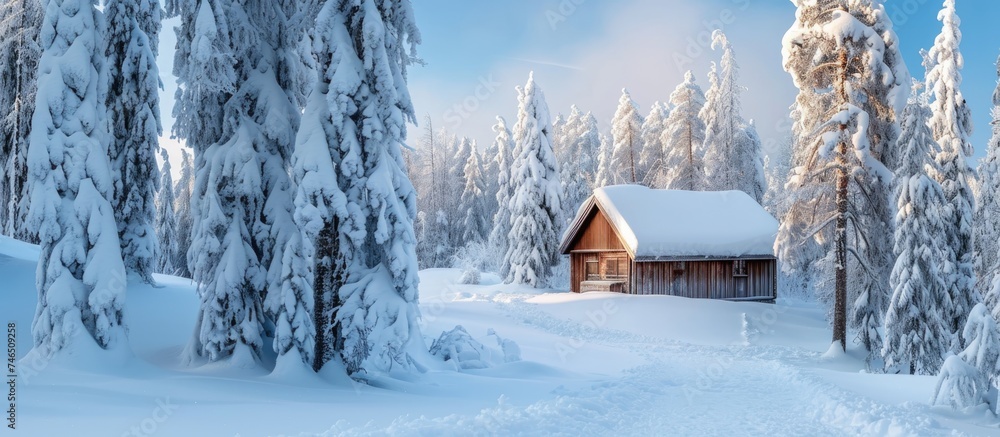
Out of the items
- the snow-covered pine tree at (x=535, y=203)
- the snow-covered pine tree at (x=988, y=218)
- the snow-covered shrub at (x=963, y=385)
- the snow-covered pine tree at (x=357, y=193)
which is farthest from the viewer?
the snow-covered pine tree at (x=535, y=203)

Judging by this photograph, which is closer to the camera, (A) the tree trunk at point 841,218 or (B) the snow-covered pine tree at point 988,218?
(A) the tree trunk at point 841,218

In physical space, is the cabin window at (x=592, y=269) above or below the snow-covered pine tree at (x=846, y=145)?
below

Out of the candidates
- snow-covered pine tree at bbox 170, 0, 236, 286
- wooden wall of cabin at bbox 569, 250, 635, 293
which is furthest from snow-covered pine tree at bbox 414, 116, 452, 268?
snow-covered pine tree at bbox 170, 0, 236, 286

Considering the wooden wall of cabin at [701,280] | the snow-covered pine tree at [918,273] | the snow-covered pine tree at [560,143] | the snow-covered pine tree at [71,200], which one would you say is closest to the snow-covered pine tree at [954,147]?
the snow-covered pine tree at [918,273]

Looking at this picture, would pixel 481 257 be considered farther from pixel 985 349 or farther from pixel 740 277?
pixel 985 349

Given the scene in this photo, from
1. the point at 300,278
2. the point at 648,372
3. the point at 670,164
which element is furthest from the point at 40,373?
the point at 670,164

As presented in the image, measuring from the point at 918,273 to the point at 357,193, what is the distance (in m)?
15.1

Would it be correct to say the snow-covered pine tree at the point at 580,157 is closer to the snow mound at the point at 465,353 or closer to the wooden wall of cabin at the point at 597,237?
the wooden wall of cabin at the point at 597,237


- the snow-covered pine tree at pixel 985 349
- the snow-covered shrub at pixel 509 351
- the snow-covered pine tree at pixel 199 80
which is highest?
the snow-covered pine tree at pixel 199 80

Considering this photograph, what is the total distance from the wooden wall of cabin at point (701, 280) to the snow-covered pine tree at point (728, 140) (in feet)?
37.9

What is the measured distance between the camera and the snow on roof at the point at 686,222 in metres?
27.4

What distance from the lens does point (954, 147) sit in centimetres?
2022

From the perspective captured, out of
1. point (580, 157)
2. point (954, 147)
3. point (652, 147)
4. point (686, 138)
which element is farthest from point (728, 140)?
point (954, 147)

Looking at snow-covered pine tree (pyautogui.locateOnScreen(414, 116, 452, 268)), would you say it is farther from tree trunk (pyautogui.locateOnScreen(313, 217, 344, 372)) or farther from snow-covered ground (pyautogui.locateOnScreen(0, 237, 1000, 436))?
tree trunk (pyautogui.locateOnScreen(313, 217, 344, 372))
